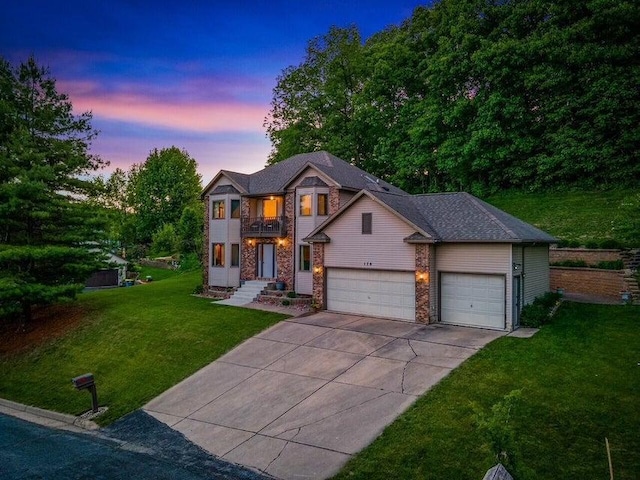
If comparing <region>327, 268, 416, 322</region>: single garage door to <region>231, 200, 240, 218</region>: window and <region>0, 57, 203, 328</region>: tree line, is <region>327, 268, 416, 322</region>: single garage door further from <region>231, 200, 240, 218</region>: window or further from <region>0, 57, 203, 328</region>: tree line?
<region>0, 57, 203, 328</region>: tree line

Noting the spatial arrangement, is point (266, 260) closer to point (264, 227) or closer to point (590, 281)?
point (264, 227)

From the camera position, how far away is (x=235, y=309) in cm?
2195

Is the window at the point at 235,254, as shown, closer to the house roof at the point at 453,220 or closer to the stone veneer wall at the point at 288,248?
the stone veneer wall at the point at 288,248

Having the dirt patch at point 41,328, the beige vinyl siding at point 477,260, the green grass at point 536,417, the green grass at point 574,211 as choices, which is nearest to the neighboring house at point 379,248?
the beige vinyl siding at point 477,260

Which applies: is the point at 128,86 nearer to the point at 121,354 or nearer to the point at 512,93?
the point at 121,354

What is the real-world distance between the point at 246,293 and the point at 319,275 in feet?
18.8

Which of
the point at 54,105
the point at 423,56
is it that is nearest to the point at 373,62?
the point at 423,56

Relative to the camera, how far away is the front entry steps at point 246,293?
24.0m

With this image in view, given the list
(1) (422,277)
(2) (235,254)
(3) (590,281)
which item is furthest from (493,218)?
(2) (235,254)

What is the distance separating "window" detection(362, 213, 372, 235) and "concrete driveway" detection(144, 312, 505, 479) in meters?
4.45

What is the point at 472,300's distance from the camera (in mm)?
17719

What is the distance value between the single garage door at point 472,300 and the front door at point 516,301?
0.52 meters

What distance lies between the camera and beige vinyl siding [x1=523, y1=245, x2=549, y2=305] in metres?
18.5

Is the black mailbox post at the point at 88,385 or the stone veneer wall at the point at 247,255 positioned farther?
the stone veneer wall at the point at 247,255
